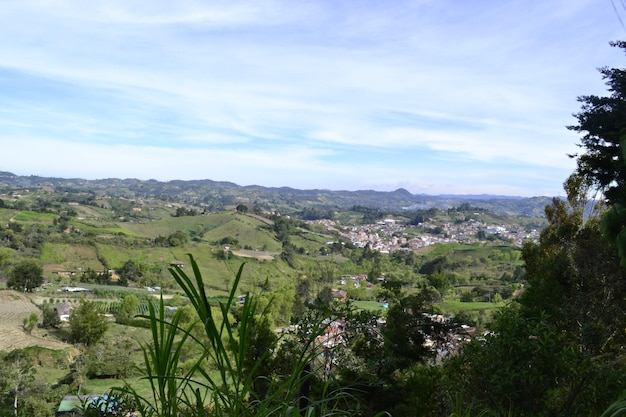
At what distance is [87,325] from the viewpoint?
904 inches

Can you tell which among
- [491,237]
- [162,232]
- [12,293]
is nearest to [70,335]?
[12,293]

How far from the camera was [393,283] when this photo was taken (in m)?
3.87

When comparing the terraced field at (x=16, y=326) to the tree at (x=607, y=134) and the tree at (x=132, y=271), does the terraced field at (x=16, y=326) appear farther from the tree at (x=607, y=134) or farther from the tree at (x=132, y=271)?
the tree at (x=607, y=134)

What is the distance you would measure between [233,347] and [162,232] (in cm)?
6994

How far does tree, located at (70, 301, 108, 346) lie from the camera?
23.0 meters

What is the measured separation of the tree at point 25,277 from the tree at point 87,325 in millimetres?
13186

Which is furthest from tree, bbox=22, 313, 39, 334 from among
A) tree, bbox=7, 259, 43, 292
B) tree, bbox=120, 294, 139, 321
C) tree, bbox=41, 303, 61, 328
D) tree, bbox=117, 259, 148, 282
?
tree, bbox=117, 259, 148, 282

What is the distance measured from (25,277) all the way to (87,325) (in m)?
15.2

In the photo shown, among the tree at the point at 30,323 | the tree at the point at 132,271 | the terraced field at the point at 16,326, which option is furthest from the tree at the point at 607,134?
the tree at the point at 132,271

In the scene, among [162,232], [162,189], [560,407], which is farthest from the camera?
[162,189]

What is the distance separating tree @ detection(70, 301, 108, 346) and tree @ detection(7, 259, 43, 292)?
1319 centimetres

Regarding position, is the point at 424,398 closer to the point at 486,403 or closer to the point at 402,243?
the point at 486,403

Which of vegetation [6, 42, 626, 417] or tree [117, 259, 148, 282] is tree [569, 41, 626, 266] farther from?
tree [117, 259, 148, 282]

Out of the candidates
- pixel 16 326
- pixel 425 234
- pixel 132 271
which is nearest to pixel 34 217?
pixel 132 271
